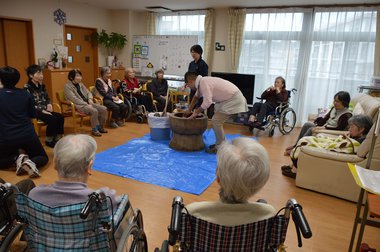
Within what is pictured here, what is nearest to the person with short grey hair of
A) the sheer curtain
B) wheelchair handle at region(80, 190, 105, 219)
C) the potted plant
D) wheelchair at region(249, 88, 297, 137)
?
the potted plant

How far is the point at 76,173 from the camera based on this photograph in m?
1.28

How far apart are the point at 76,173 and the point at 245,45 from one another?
17.4 feet

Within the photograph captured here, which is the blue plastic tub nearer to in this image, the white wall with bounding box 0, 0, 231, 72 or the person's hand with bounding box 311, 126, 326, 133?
the person's hand with bounding box 311, 126, 326, 133

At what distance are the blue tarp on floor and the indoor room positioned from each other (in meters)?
0.02

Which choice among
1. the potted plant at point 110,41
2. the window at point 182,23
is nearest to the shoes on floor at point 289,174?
the window at point 182,23

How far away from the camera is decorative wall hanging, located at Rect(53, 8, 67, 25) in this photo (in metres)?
5.67

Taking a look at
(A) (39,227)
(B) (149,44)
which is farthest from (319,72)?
(A) (39,227)

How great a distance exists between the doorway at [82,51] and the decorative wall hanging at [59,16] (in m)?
0.15

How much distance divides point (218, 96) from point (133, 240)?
8.49 feet

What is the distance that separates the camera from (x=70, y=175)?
127 centimetres

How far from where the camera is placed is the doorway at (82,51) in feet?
20.1

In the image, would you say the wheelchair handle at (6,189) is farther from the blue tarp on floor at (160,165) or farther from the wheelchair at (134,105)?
the wheelchair at (134,105)

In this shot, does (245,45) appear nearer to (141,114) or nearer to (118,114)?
(141,114)

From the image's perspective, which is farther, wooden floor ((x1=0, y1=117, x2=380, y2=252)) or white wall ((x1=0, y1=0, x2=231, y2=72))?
white wall ((x1=0, y1=0, x2=231, y2=72))
